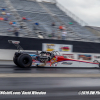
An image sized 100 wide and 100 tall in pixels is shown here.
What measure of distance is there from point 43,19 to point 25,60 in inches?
584

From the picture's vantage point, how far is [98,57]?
52.1ft

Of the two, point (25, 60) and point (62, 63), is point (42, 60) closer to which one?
point (25, 60)

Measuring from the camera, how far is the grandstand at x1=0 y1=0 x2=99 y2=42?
19744mm

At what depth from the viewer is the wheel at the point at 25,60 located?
10.9 metres

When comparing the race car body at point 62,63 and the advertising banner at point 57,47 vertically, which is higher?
the advertising banner at point 57,47

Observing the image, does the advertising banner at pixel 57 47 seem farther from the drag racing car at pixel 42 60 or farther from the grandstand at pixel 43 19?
the drag racing car at pixel 42 60

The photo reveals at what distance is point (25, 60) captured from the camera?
11.1m

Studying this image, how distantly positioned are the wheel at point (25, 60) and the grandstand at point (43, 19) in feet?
21.2

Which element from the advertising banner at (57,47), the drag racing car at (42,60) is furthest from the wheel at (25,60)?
the advertising banner at (57,47)

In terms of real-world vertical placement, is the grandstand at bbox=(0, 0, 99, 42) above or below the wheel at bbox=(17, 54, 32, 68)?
above

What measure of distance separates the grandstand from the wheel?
6.45 metres

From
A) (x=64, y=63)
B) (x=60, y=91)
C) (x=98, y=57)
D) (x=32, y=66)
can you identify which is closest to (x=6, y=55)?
(x=32, y=66)

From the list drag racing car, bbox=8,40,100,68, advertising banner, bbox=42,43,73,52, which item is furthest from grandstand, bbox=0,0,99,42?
drag racing car, bbox=8,40,100,68

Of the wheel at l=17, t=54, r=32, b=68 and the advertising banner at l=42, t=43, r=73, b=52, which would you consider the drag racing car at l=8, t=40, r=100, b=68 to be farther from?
the advertising banner at l=42, t=43, r=73, b=52
